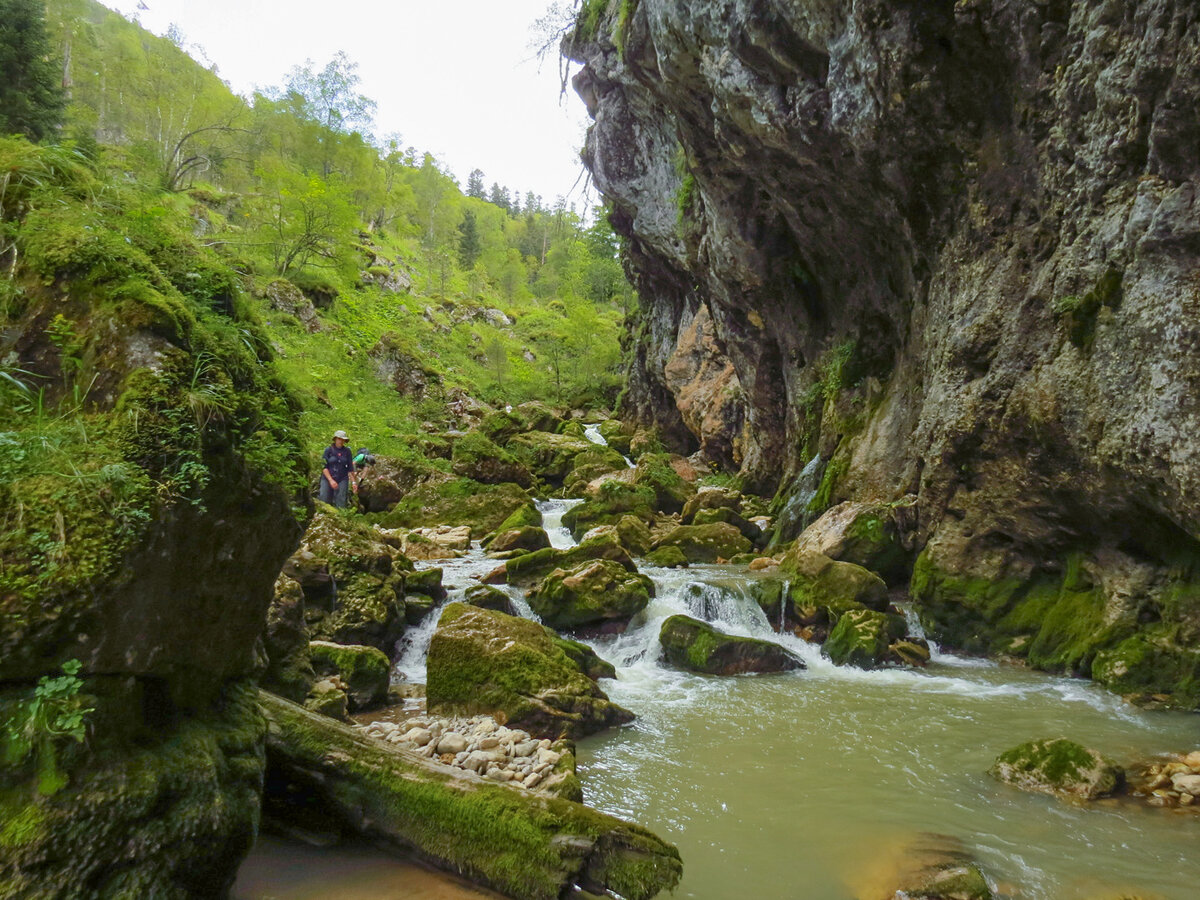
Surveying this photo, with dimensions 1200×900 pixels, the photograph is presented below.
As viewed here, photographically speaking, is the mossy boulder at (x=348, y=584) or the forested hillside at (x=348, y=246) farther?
the forested hillside at (x=348, y=246)

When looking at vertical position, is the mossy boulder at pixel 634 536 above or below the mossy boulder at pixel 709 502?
below

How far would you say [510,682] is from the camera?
701cm

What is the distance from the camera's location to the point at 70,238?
3.43 metres

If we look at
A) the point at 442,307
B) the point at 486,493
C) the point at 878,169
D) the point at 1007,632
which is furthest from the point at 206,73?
the point at 1007,632

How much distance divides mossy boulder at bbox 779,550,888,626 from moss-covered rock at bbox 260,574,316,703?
846 centimetres

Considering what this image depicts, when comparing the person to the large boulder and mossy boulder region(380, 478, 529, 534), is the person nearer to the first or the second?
mossy boulder region(380, 478, 529, 534)

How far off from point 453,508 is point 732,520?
26.4 ft

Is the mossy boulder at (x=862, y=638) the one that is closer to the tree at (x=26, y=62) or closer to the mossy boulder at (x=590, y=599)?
the mossy boulder at (x=590, y=599)

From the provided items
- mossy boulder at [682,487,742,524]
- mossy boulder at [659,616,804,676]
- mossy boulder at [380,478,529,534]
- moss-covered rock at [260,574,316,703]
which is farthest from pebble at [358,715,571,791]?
mossy boulder at [682,487,742,524]

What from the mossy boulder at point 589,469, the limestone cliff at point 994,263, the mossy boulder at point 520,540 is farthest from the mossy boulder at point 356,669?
the mossy boulder at point 589,469

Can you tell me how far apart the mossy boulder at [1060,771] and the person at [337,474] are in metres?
10.5

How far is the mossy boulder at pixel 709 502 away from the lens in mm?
19717

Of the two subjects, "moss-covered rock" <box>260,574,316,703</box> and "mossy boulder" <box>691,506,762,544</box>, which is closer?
"moss-covered rock" <box>260,574,316,703</box>

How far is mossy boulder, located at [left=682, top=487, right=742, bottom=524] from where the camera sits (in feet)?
64.7
